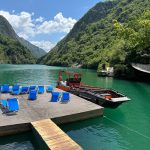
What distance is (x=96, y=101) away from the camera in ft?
98.5

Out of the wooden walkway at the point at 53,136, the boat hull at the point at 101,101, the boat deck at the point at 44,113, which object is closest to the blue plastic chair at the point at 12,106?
the boat deck at the point at 44,113

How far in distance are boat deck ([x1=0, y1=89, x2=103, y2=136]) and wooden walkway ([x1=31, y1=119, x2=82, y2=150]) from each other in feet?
3.80

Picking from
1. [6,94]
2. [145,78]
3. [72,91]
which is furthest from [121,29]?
[6,94]

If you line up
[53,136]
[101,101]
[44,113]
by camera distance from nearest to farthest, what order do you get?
1. [53,136]
2. [44,113]
3. [101,101]

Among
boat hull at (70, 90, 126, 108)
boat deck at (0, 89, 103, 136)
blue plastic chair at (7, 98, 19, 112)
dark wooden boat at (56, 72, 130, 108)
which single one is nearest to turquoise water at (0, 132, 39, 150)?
boat deck at (0, 89, 103, 136)

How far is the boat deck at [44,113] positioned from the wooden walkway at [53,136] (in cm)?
116

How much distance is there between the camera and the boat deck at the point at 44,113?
67.0ft

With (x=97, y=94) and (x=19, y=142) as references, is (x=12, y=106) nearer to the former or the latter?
(x=19, y=142)

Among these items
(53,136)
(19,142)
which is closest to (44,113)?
(19,142)

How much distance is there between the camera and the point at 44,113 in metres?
23.3

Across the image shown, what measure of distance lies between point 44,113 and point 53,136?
17.7ft

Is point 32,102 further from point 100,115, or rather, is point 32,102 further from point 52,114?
point 100,115

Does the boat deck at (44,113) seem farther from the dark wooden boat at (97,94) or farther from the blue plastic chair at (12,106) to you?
the dark wooden boat at (97,94)

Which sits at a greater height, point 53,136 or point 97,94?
point 97,94
